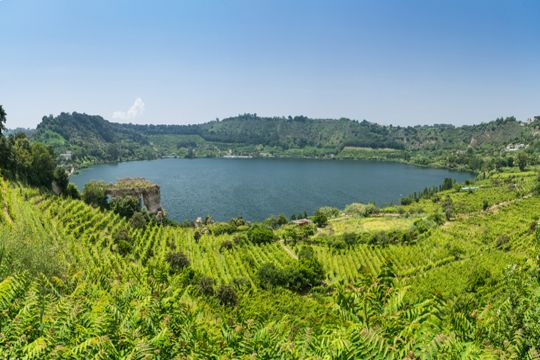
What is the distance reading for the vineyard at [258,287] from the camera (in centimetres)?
507

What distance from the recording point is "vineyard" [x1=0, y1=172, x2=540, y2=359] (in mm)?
5074

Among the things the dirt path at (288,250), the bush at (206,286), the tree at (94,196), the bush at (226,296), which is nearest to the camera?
the bush at (226,296)

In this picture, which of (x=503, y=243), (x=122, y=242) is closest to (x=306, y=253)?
(x=122, y=242)

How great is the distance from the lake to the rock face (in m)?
13.4

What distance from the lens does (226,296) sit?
29.0 metres

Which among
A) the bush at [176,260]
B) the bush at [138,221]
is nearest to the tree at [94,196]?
the bush at [138,221]

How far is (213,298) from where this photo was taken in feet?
91.8

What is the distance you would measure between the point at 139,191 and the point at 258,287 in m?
38.9

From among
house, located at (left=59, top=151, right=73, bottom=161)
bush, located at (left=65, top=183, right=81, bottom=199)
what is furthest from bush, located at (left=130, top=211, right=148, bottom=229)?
house, located at (left=59, top=151, right=73, bottom=161)

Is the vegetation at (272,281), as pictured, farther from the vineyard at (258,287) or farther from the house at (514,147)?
the house at (514,147)

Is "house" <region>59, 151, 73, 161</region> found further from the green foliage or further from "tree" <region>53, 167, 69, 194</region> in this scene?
the green foliage

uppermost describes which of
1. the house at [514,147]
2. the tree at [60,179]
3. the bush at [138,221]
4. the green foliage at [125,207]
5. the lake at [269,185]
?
the house at [514,147]

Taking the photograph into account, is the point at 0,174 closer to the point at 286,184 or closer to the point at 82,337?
the point at 82,337

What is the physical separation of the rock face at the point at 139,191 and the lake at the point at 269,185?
528 inches
